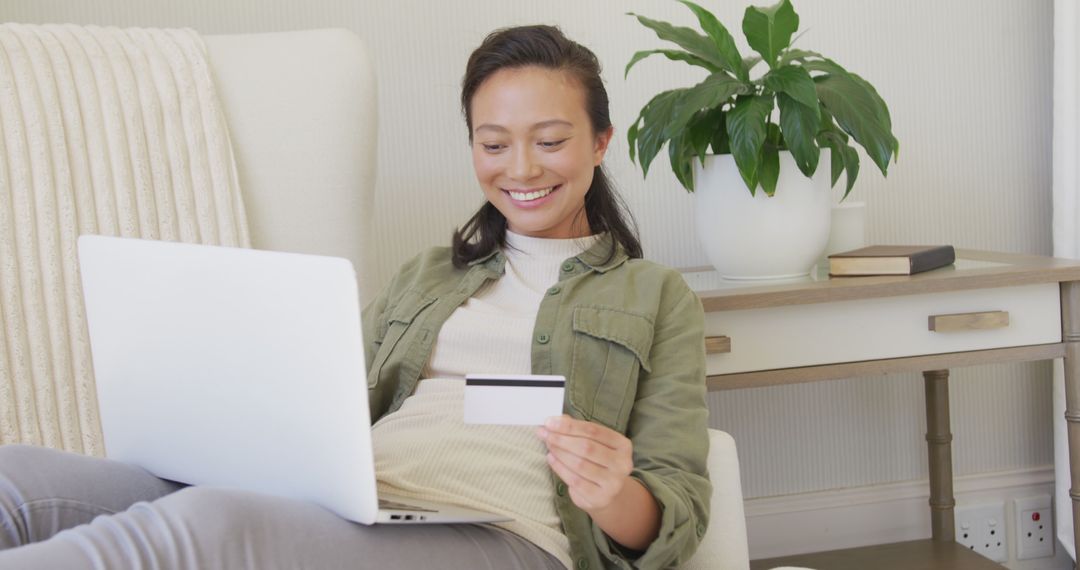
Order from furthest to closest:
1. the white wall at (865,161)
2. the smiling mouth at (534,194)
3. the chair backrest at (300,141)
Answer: the white wall at (865,161), the chair backrest at (300,141), the smiling mouth at (534,194)

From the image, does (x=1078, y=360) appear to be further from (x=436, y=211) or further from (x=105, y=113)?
(x=105, y=113)

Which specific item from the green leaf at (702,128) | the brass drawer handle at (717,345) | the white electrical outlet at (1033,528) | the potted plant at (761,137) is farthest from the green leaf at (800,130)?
the white electrical outlet at (1033,528)

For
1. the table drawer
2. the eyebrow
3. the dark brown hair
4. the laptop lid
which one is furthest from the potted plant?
the laptop lid

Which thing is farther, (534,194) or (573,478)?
(534,194)

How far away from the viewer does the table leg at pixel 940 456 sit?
1946 mm

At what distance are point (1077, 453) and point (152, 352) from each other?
1.28m

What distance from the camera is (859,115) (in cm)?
156

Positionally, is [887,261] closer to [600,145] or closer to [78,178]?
[600,145]

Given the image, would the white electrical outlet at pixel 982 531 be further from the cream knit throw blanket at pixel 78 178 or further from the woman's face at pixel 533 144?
the cream knit throw blanket at pixel 78 178

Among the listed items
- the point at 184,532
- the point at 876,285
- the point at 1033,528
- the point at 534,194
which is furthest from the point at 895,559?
the point at 184,532

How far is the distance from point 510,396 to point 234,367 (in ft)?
0.67

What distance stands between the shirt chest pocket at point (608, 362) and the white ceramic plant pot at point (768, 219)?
52 centimetres

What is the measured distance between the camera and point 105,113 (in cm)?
141

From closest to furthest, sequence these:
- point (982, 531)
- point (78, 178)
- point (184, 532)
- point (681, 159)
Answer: point (184, 532), point (78, 178), point (681, 159), point (982, 531)
